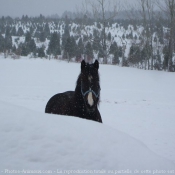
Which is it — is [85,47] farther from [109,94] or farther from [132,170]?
[132,170]

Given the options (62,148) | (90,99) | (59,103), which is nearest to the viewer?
(62,148)

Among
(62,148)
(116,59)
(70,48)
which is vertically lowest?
(62,148)

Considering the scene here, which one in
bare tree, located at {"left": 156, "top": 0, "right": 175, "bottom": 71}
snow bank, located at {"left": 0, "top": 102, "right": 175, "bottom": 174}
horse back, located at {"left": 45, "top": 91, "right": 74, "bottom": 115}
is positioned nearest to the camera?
snow bank, located at {"left": 0, "top": 102, "right": 175, "bottom": 174}

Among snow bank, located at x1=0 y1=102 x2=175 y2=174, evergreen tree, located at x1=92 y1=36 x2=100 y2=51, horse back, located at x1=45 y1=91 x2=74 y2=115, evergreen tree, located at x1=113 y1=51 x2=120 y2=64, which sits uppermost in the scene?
evergreen tree, located at x1=92 y1=36 x2=100 y2=51

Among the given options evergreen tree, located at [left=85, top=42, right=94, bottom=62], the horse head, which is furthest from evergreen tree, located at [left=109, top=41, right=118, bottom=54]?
the horse head

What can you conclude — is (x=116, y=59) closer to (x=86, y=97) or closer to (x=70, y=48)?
(x=70, y=48)

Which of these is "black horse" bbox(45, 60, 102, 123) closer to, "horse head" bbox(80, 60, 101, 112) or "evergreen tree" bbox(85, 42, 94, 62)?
"horse head" bbox(80, 60, 101, 112)

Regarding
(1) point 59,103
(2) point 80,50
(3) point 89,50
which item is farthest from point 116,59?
(1) point 59,103

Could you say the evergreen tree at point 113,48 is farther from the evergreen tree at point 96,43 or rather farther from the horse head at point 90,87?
the horse head at point 90,87

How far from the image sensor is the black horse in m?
3.67

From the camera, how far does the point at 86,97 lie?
12.1 feet

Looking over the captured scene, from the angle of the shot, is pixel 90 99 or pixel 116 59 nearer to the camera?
pixel 90 99

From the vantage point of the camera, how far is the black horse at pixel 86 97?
367cm

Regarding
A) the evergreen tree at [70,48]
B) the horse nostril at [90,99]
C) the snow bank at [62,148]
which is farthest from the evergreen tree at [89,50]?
the snow bank at [62,148]
